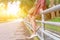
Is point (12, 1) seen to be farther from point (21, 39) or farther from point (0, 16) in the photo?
point (0, 16)

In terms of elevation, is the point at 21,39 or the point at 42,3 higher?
the point at 42,3

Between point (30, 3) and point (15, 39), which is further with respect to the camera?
point (30, 3)

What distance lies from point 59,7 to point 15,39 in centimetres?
598

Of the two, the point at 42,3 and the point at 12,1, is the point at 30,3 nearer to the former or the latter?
the point at 12,1

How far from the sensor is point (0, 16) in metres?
59.7

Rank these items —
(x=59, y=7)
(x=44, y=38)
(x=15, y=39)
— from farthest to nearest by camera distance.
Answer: (x=15, y=39) < (x=44, y=38) < (x=59, y=7)

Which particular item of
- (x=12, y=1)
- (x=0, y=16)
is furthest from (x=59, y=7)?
(x=0, y=16)

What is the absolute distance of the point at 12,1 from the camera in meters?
19.7

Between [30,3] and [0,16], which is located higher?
[30,3]

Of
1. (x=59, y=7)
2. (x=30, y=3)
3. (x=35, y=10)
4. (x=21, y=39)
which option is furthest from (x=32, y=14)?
(x=30, y=3)

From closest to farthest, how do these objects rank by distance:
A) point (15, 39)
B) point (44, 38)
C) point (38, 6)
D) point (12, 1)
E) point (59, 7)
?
1. point (59, 7)
2. point (38, 6)
3. point (44, 38)
4. point (15, 39)
5. point (12, 1)

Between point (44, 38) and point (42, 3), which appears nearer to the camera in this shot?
point (42, 3)

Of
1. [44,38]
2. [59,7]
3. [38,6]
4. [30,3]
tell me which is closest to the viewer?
[59,7]

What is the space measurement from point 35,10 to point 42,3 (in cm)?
21
